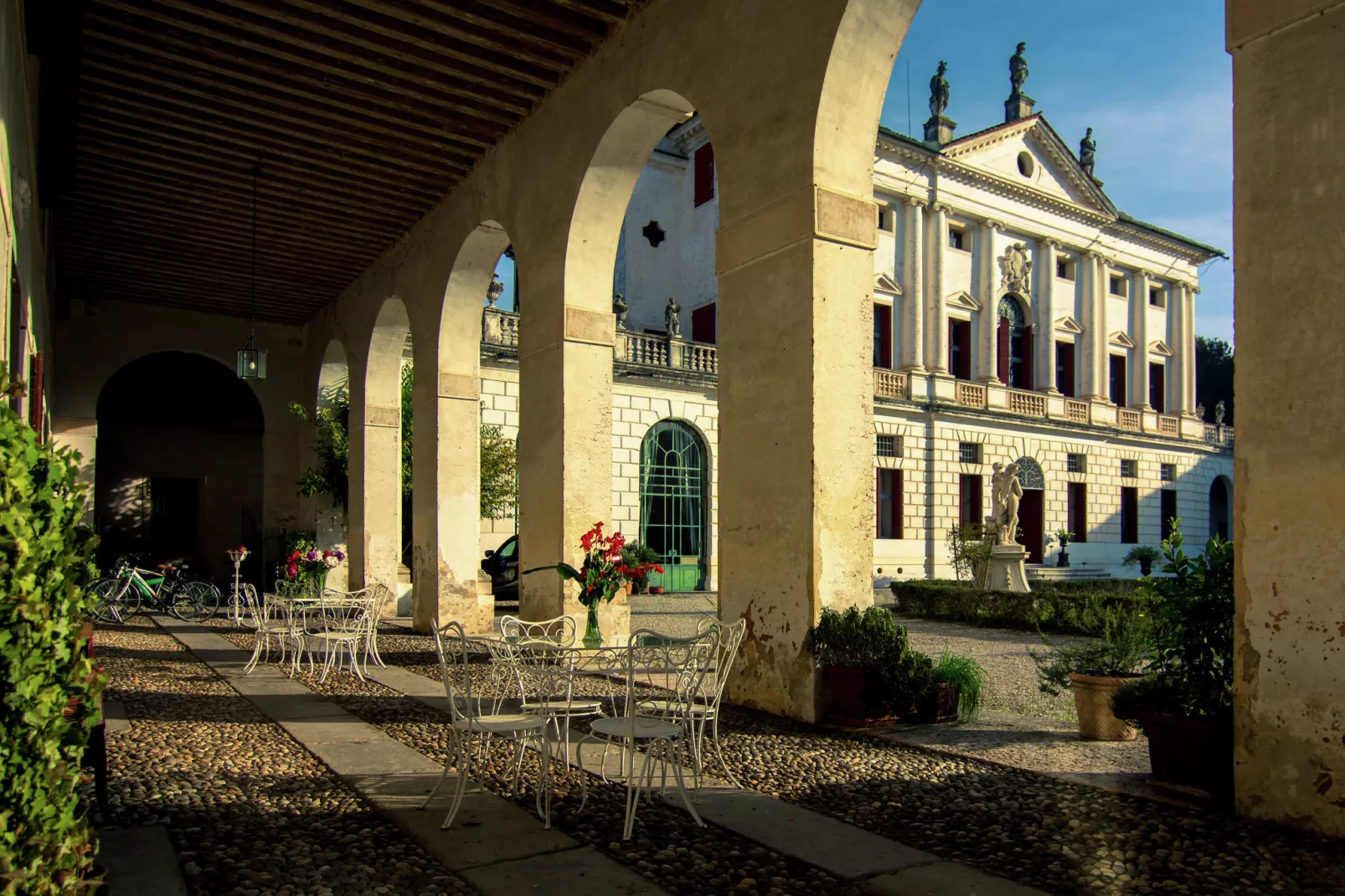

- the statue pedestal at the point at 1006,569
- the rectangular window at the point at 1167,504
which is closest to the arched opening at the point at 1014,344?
the rectangular window at the point at 1167,504

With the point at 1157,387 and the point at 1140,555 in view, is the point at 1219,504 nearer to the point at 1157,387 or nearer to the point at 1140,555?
the point at 1157,387

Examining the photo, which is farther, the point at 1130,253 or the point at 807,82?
the point at 1130,253

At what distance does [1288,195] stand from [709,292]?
20.3 metres

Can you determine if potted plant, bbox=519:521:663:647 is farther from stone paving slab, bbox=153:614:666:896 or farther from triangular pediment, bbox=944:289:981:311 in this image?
triangular pediment, bbox=944:289:981:311

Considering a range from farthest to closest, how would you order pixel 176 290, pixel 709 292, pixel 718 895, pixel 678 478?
1. pixel 709 292
2. pixel 678 478
3. pixel 176 290
4. pixel 718 895

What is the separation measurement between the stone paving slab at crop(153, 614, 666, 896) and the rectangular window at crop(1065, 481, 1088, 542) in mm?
24862

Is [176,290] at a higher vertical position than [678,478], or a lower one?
higher

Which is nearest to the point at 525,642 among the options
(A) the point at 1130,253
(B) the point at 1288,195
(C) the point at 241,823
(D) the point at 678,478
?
(C) the point at 241,823

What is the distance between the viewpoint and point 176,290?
48.2 feet

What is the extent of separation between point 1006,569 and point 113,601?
13.7m

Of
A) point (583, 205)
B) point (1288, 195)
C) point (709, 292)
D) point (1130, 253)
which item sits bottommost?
point (1288, 195)

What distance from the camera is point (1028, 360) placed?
27.7m

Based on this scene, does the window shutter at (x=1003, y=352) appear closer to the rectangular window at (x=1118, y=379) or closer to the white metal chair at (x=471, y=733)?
the rectangular window at (x=1118, y=379)

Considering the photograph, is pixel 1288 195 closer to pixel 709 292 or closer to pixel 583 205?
pixel 583 205
